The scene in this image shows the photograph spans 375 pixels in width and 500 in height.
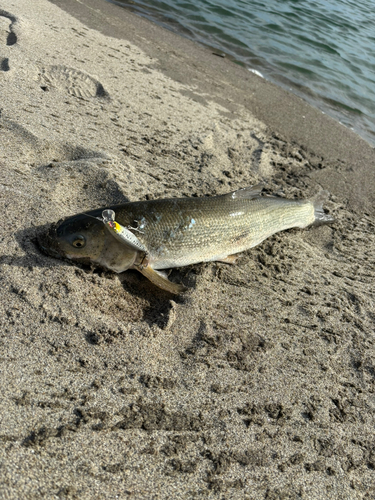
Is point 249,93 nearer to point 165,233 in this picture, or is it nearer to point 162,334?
point 165,233

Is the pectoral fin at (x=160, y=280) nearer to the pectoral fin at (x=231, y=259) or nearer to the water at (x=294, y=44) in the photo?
the pectoral fin at (x=231, y=259)

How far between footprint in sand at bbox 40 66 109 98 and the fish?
3267mm

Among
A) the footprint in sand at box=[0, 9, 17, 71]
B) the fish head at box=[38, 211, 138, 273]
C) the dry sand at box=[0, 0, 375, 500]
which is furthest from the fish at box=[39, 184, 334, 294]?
the footprint in sand at box=[0, 9, 17, 71]

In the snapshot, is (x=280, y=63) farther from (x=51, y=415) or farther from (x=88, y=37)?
(x=51, y=415)

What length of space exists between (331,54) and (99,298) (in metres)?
12.8

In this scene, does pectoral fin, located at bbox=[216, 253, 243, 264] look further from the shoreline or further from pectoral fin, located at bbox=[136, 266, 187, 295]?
the shoreline

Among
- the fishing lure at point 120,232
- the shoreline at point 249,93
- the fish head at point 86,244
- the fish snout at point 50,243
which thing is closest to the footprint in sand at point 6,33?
the shoreline at point 249,93

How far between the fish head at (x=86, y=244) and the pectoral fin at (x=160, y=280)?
0.73ft

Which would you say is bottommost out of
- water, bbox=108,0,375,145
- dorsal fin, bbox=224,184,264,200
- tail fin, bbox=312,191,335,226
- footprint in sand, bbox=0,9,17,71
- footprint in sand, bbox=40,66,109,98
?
tail fin, bbox=312,191,335,226

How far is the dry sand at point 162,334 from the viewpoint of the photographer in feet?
8.32

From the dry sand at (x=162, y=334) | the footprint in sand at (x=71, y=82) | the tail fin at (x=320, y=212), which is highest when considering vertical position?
the footprint in sand at (x=71, y=82)

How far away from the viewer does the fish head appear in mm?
3467

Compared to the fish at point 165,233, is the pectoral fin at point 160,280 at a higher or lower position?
lower

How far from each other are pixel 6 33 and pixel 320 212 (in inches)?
243
